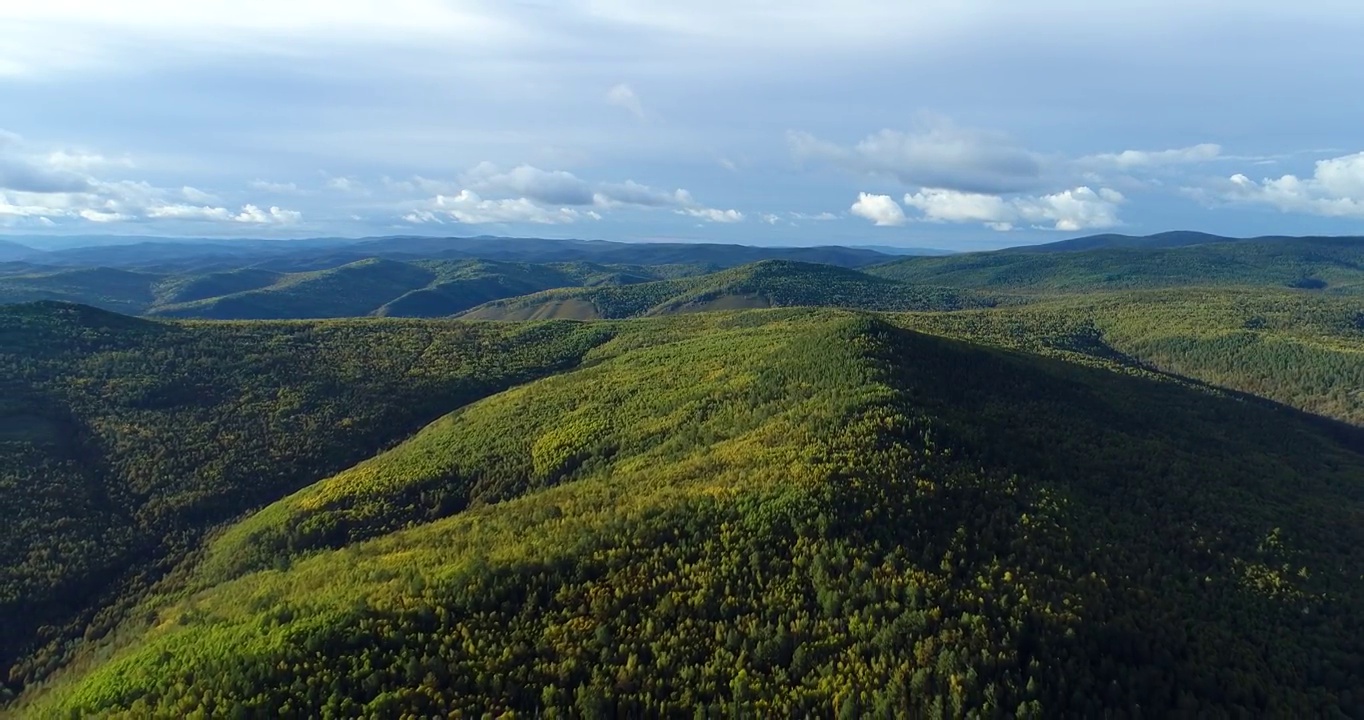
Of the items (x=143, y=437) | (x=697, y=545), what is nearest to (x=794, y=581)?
(x=697, y=545)

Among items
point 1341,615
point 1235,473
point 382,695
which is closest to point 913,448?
point 1341,615

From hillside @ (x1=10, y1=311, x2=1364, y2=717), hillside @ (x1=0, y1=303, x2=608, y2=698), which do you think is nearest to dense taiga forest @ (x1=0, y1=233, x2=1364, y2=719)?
hillside @ (x1=10, y1=311, x2=1364, y2=717)

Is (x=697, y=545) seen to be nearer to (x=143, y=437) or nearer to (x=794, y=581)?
(x=794, y=581)

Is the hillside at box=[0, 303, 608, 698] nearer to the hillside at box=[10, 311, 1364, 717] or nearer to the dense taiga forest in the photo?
the dense taiga forest

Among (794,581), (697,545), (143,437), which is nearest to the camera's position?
(794,581)

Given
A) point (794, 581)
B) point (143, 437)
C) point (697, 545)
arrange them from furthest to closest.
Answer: point (143, 437)
point (697, 545)
point (794, 581)

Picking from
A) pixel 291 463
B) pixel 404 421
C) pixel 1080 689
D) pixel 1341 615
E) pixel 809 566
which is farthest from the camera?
pixel 404 421

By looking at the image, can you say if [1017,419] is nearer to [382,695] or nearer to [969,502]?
[969,502]
